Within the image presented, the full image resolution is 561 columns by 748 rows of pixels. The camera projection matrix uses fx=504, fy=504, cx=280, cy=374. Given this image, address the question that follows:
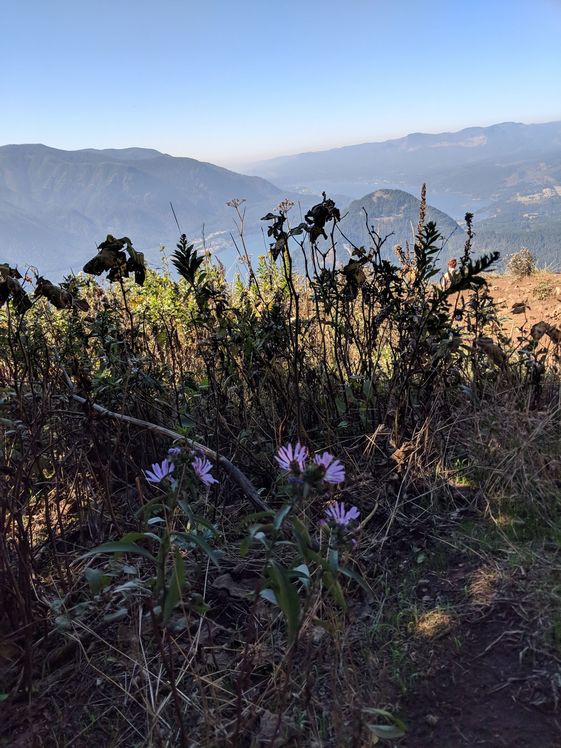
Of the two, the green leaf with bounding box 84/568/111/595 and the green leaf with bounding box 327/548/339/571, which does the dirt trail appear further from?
the green leaf with bounding box 84/568/111/595

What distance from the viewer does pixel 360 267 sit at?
6.82ft

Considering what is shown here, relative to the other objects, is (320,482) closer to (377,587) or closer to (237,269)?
(377,587)

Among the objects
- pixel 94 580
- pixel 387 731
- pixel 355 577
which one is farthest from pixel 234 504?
pixel 387 731

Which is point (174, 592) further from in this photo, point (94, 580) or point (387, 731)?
point (387, 731)

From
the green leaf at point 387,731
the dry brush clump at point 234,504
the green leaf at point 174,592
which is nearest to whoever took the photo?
the green leaf at point 387,731

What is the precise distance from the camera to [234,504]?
206 cm

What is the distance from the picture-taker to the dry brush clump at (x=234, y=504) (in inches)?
43.4

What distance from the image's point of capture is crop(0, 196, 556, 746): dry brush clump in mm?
1103

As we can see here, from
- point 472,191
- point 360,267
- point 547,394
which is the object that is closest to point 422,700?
point 360,267

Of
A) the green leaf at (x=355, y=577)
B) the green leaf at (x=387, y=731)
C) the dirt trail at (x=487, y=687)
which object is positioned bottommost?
the dirt trail at (x=487, y=687)

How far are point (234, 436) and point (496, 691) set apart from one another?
1.32 metres

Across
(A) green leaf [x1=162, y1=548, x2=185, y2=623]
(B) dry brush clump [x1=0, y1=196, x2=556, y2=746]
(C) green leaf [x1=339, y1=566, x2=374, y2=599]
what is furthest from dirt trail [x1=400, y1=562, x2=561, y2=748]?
(A) green leaf [x1=162, y1=548, x2=185, y2=623]

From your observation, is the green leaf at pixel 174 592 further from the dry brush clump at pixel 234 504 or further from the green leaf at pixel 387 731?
the green leaf at pixel 387 731

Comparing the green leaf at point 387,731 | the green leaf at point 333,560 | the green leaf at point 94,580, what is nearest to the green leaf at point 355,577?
the green leaf at point 333,560
